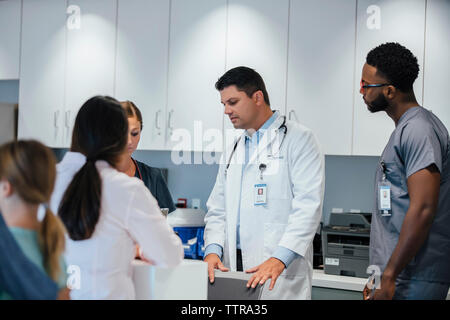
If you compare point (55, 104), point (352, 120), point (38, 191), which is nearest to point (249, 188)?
point (38, 191)

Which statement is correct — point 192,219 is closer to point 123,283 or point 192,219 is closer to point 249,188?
point 249,188

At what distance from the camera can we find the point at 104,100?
0.84m

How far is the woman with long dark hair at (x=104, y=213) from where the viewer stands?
2.54 feet

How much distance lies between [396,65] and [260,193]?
1.76 feet

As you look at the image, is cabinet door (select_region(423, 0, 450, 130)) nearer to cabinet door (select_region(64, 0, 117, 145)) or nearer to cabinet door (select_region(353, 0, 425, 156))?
cabinet door (select_region(353, 0, 425, 156))

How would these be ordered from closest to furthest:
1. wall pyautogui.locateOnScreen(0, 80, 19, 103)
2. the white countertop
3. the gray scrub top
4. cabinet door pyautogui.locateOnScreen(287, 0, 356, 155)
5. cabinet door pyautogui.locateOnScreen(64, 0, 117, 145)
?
1. the gray scrub top
2. the white countertop
3. cabinet door pyautogui.locateOnScreen(287, 0, 356, 155)
4. cabinet door pyautogui.locateOnScreen(64, 0, 117, 145)
5. wall pyautogui.locateOnScreen(0, 80, 19, 103)

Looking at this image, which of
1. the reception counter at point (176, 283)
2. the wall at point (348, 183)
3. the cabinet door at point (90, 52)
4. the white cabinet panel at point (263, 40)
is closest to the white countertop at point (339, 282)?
the wall at point (348, 183)

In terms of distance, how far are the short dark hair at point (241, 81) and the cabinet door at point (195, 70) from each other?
111 centimetres

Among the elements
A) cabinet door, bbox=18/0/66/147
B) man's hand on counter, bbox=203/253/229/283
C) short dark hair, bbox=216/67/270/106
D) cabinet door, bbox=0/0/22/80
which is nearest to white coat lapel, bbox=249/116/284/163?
short dark hair, bbox=216/67/270/106

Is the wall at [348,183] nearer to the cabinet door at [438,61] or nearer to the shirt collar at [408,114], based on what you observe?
the cabinet door at [438,61]

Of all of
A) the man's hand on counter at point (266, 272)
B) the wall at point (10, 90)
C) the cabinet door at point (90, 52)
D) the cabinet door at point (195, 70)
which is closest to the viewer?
the man's hand on counter at point (266, 272)

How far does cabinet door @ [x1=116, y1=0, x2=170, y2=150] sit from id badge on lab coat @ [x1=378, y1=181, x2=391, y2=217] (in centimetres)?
174

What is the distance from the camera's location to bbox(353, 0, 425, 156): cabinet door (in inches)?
97.3
